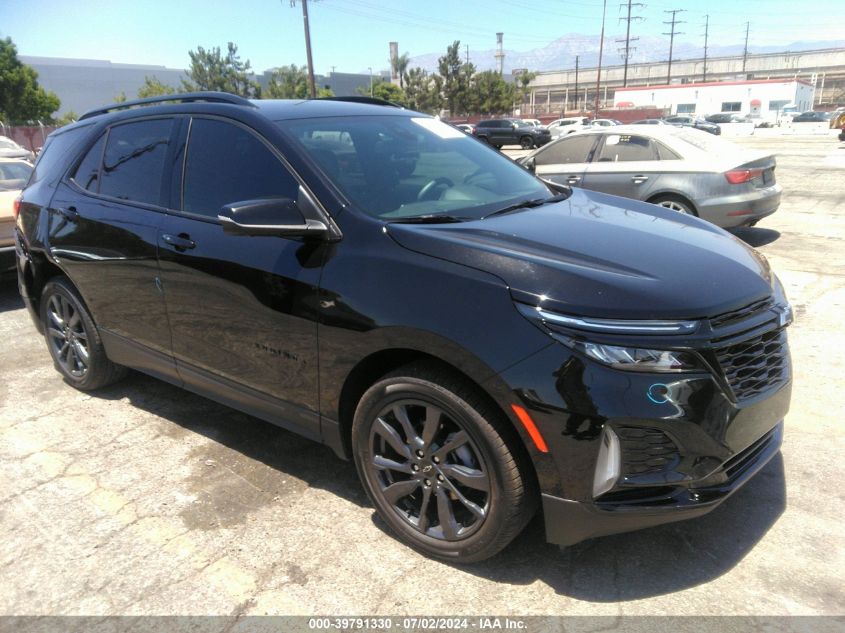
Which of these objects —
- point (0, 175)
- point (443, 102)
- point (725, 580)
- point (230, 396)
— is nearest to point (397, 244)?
point (230, 396)

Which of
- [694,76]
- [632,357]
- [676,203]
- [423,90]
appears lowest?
[676,203]

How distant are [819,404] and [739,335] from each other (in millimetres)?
2029

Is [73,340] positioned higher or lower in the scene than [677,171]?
lower

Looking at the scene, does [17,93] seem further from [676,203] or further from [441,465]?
[441,465]

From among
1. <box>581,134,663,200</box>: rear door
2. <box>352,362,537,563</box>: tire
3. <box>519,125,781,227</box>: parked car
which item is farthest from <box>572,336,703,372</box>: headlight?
<box>581,134,663,200</box>: rear door

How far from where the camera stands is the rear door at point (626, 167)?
8.16 metres

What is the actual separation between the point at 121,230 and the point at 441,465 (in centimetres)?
229

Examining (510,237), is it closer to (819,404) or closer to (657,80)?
(819,404)

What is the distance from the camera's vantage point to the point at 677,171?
7945 millimetres

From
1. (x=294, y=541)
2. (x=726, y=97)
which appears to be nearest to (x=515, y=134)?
(x=294, y=541)

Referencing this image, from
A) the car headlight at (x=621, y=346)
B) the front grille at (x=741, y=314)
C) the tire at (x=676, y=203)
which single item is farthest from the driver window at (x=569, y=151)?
the car headlight at (x=621, y=346)

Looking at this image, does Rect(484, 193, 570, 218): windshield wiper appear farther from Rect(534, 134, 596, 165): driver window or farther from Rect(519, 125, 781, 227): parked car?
Rect(534, 134, 596, 165): driver window

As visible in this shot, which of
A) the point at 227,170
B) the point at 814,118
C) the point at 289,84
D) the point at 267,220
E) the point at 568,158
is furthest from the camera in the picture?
the point at 289,84

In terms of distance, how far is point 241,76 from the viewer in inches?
3184
